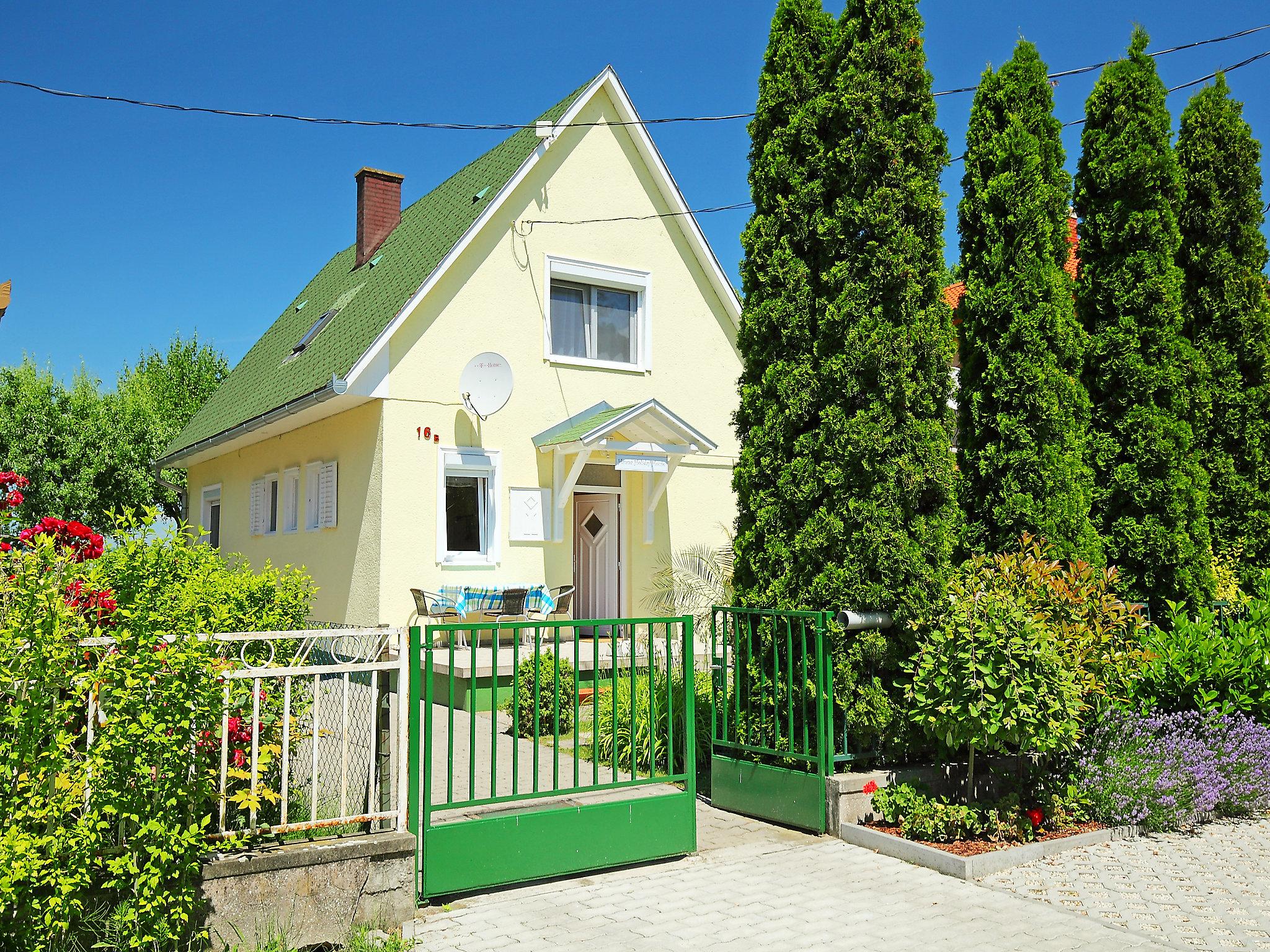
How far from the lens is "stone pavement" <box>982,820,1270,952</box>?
514cm

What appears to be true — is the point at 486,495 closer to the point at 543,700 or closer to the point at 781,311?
the point at 543,700

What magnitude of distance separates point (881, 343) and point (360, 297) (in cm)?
1105

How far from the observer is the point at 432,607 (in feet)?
42.7

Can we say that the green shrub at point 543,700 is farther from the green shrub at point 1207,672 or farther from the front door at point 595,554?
the green shrub at point 1207,672

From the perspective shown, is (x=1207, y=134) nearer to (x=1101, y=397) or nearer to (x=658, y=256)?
(x=1101, y=397)

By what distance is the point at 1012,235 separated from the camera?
834 centimetres

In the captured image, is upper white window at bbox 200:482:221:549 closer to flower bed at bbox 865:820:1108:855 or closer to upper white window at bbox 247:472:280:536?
upper white window at bbox 247:472:280:536

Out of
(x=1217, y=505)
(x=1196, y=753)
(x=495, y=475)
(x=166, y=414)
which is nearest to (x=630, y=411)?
(x=495, y=475)

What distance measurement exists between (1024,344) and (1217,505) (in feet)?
14.3

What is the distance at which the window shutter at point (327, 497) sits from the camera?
14.7 meters

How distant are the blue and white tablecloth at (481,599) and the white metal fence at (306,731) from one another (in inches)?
267

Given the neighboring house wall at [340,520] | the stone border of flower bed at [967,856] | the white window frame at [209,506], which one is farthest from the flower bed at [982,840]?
the white window frame at [209,506]

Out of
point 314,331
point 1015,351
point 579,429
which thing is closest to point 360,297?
point 314,331

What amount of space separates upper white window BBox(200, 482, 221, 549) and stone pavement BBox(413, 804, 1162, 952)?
16.5 meters
